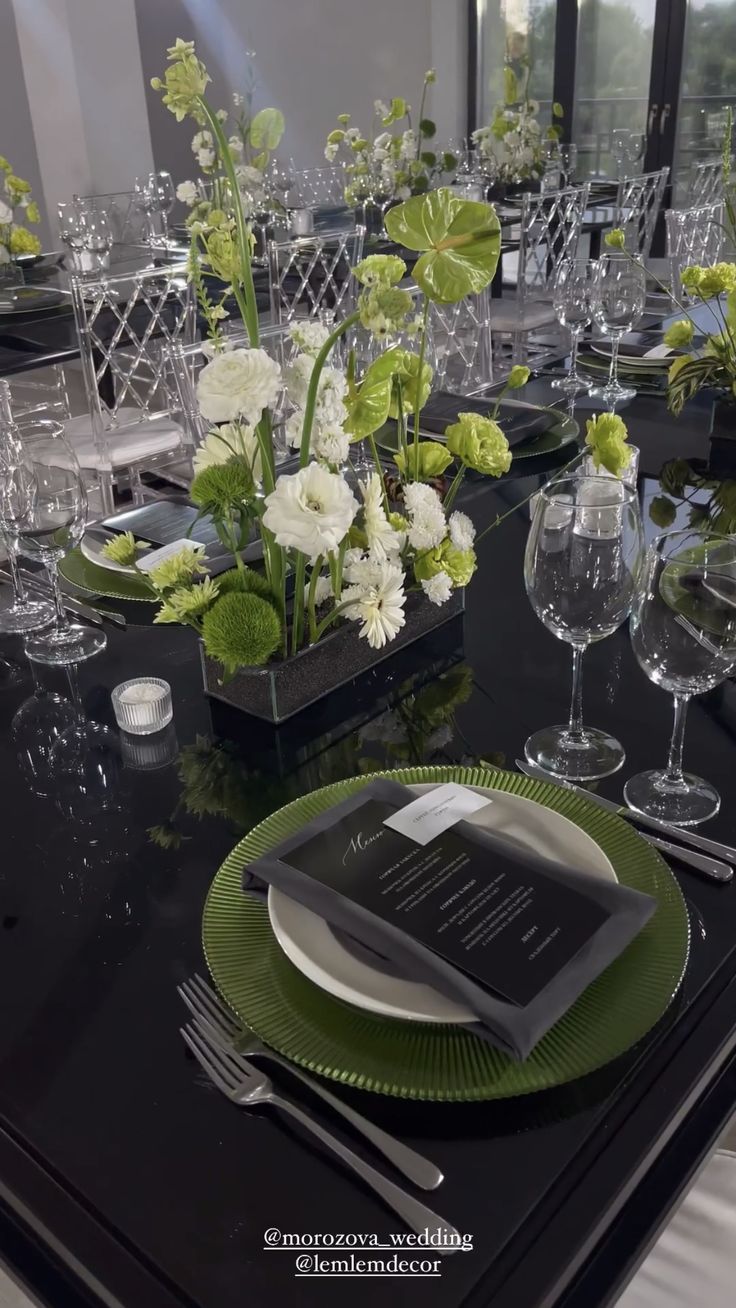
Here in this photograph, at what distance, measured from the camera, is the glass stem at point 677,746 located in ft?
2.90

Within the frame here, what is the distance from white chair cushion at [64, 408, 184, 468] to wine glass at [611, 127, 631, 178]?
12.3ft

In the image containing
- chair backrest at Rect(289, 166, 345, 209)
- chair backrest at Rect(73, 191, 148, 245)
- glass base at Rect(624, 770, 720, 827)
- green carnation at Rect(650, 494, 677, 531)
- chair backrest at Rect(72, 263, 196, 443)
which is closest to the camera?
glass base at Rect(624, 770, 720, 827)

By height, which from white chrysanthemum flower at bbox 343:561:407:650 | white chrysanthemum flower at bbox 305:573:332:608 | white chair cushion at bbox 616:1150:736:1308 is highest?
white chrysanthemum flower at bbox 343:561:407:650

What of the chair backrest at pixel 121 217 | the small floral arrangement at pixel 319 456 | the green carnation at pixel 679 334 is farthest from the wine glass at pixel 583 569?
the chair backrest at pixel 121 217

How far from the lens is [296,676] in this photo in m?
0.99

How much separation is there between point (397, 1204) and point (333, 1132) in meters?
0.06

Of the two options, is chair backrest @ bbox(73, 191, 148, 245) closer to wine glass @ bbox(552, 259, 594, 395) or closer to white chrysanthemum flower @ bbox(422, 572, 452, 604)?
wine glass @ bbox(552, 259, 594, 395)

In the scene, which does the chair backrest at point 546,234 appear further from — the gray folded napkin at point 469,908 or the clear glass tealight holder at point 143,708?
the gray folded napkin at point 469,908

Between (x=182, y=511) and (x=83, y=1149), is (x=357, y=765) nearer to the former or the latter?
(x=83, y=1149)

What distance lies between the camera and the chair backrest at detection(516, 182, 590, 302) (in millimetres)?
3562

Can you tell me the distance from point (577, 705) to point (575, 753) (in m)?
0.05

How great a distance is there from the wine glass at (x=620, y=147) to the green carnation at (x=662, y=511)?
4868 millimetres

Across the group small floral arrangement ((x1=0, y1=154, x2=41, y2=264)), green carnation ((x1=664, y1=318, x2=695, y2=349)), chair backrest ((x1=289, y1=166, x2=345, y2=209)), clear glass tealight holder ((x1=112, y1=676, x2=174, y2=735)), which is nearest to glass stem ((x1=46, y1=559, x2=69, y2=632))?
clear glass tealight holder ((x1=112, y1=676, x2=174, y2=735))

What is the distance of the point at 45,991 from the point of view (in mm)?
718
